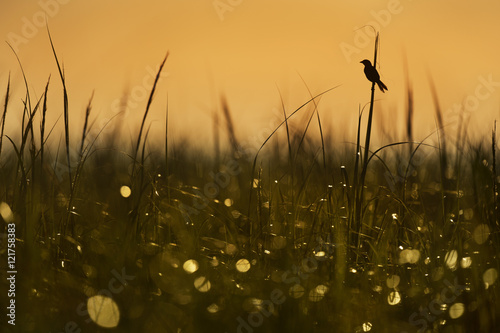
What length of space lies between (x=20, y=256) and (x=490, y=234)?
1491mm

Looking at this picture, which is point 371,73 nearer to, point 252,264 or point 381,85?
point 381,85

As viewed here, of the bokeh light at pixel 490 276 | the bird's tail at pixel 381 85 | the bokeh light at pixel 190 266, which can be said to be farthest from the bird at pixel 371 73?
the bokeh light at pixel 190 266

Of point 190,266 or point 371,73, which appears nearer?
point 190,266

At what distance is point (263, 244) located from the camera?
180 cm

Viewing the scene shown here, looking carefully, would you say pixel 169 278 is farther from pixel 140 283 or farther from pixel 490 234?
pixel 490 234

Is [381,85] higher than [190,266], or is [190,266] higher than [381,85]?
[381,85]

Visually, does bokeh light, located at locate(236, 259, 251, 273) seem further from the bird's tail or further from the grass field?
the bird's tail

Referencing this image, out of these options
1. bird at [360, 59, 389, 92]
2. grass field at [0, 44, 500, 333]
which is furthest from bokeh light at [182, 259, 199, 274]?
bird at [360, 59, 389, 92]

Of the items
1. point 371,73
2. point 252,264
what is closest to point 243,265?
point 252,264

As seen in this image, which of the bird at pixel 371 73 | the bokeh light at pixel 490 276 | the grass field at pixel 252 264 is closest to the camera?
the grass field at pixel 252 264

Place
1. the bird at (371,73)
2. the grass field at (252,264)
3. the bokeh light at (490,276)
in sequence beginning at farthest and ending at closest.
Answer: the bird at (371,73)
the bokeh light at (490,276)
the grass field at (252,264)

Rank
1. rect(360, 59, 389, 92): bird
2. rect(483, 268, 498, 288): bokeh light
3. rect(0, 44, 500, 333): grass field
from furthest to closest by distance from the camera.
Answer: rect(360, 59, 389, 92): bird < rect(483, 268, 498, 288): bokeh light < rect(0, 44, 500, 333): grass field

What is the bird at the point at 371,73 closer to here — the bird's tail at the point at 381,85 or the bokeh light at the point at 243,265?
the bird's tail at the point at 381,85

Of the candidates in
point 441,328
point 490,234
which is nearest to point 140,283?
point 441,328
